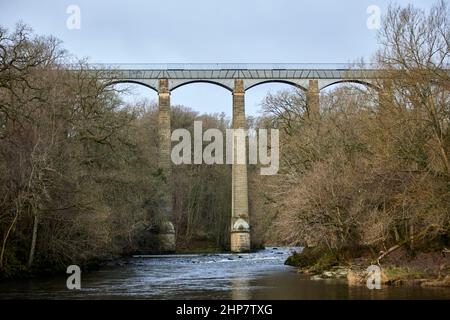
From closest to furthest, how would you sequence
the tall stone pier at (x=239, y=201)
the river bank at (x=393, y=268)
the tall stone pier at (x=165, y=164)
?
the river bank at (x=393, y=268) → the tall stone pier at (x=165, y=164) → the tall stone pier at (x=239, y=201)

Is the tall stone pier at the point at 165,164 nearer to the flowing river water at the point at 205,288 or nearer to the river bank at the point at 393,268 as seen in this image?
the flowing river water at the point at 205,288

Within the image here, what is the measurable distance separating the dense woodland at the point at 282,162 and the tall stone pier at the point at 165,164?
8585 millimetres

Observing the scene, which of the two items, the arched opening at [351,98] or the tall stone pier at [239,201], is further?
the tall stone pier at [239,201]

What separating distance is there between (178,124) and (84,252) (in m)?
34.2

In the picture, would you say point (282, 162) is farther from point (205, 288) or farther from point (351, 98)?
point (205, 288)

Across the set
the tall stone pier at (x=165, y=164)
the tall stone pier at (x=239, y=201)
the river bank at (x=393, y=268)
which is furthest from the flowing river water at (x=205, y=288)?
the tall stone pier at (x=239, y=201)

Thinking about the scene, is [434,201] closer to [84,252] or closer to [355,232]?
[355,232]

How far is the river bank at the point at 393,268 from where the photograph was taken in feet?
70.0

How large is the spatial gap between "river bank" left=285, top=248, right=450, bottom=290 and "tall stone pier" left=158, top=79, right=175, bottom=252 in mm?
23120

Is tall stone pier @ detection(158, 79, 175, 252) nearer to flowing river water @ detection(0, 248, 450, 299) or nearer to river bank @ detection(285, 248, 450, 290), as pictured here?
flowing river water @ detection(0, 248, 450, 299)

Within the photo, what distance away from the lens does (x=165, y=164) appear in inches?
2093

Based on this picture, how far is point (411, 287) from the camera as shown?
20406 millimetres

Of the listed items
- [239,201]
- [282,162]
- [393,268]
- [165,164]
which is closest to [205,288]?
[393,268]

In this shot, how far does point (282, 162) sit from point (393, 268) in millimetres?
13964
